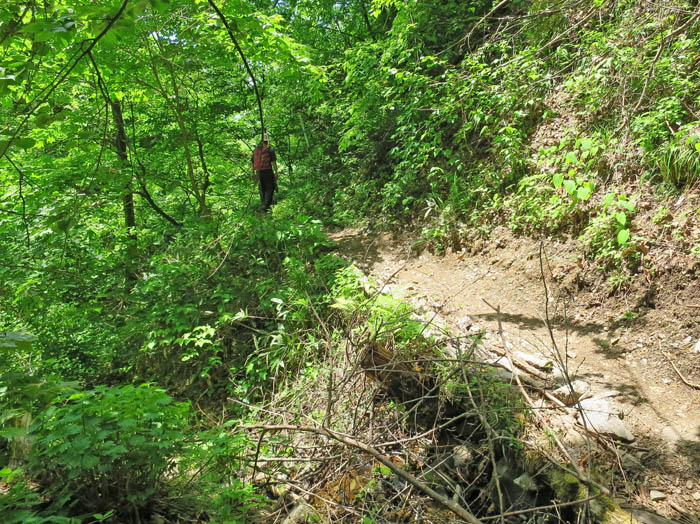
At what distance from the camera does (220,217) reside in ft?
23.1

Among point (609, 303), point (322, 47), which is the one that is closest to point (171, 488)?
point (609, 303)

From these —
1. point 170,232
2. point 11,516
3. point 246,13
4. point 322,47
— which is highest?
point 322,47

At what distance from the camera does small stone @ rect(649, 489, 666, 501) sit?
252cm

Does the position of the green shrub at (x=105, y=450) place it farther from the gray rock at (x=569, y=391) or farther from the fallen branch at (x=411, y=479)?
the gray rock at (x=569, y=391)

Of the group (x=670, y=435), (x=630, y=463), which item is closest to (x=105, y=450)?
(x=630, y=463)

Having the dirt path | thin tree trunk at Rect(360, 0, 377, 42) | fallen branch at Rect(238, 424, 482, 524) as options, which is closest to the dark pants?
the dirt path

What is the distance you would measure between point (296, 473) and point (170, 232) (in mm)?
5305

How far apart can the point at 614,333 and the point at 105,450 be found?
460 centimetres

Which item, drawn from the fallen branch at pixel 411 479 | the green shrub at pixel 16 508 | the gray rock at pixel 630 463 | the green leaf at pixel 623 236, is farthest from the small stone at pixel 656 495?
the green shrub at pixel 16 508

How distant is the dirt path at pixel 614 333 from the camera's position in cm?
270

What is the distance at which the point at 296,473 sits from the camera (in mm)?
3369

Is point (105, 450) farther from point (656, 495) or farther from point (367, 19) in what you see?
point (367, 19)

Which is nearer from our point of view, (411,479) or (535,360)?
(411,479)

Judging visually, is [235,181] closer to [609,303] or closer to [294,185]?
[294,185]
